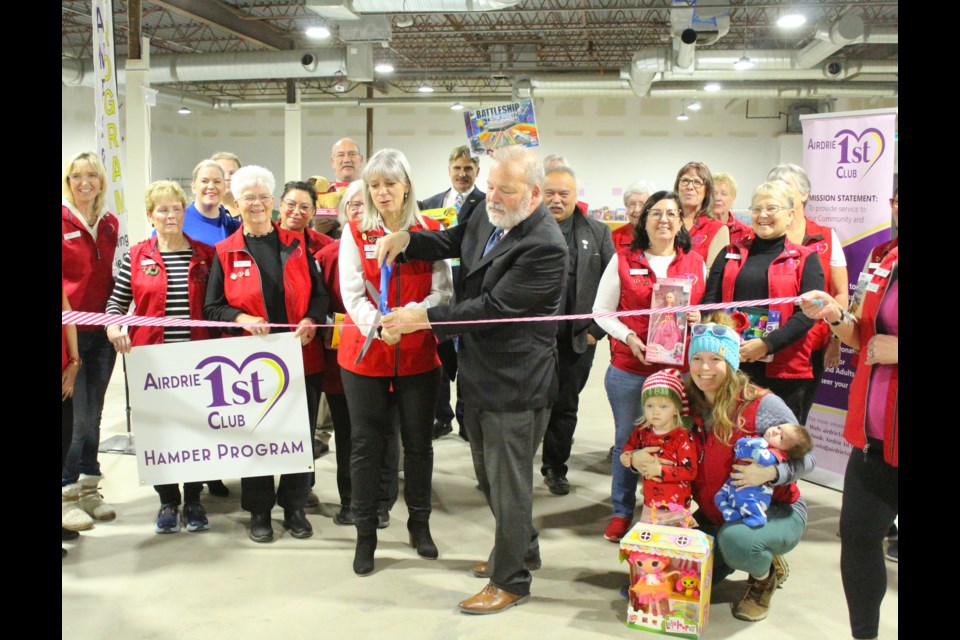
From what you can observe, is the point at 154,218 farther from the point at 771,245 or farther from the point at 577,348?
the point at 771,245

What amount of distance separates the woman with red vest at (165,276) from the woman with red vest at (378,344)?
0.74 metres

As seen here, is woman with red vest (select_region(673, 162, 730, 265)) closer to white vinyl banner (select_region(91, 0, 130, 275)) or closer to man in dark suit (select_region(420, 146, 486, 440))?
man in dark suit (select_region(420, 146, 486, 440))

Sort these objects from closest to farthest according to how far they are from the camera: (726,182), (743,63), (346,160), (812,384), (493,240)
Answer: (493,240) < (812,384) < (726,182) < (346,160) < (743,63)

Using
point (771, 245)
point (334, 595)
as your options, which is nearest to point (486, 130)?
point (771, 245)

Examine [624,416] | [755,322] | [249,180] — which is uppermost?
[249,180]

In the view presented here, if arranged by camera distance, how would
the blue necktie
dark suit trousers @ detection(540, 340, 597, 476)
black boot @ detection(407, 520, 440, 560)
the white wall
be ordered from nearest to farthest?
the blue necktie, black boot @ detection(407, 520, 440, 560), dark suit trousers @ detection(540, 340, 597, 476), the white wall

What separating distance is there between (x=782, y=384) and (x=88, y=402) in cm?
311

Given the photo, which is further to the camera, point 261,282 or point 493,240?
point 261,282

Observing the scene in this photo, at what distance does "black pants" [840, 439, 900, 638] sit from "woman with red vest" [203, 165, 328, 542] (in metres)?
1.99

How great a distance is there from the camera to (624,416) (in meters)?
3.28

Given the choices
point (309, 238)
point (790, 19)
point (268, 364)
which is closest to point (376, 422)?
point (268, 364)

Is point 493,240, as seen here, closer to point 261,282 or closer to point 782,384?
point 261,282

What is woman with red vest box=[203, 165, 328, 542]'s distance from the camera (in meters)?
3.18

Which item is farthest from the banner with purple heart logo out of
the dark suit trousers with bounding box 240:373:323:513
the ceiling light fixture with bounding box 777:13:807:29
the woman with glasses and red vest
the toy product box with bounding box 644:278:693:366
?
the ceiling light fixture with bounding box 777:13:807:29
